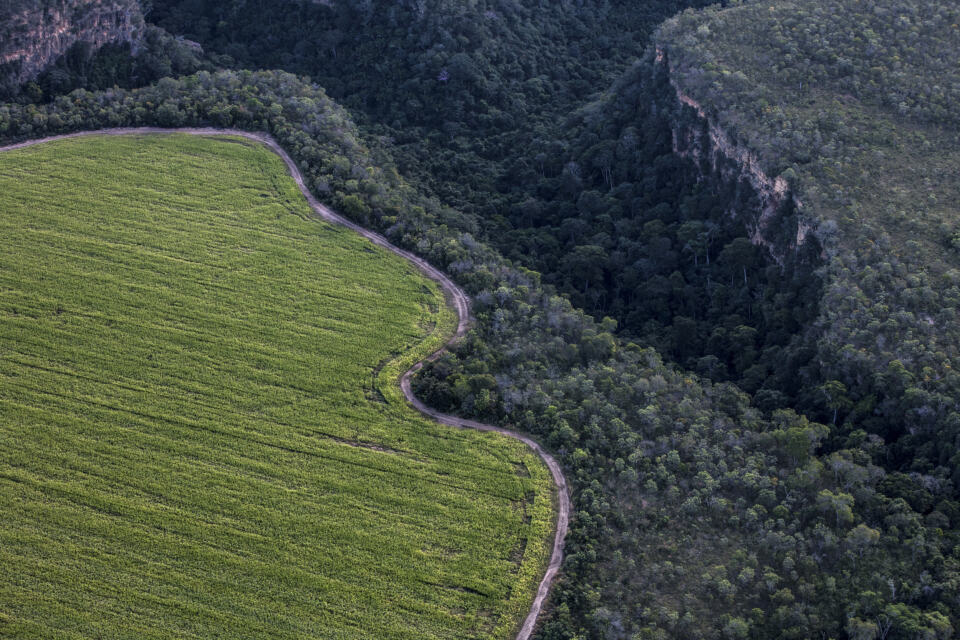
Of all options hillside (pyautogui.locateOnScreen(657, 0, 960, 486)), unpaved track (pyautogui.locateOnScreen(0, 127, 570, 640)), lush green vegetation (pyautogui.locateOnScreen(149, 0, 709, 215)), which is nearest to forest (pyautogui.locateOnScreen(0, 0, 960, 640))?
hillside (pyautogui.locateOnScreen(657, 0, 960, 486))

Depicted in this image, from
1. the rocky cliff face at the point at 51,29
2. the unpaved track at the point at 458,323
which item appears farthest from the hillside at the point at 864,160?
the rocky cliff face at the point at 51,29

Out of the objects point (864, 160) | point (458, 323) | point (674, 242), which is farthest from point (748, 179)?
point (458, 323)

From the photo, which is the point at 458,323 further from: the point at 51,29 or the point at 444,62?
the point at 51,29

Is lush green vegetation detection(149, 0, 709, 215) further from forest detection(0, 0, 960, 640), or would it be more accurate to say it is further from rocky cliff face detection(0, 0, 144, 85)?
rocky cliff face detection(0, 0, 144, 85)

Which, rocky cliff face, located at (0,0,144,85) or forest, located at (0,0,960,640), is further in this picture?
rocky cliff face, located at (0,0,144,85)

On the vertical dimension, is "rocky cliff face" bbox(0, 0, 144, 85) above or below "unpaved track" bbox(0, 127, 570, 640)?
above

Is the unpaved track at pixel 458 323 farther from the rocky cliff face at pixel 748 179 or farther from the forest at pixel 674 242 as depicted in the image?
the rocky cliff face at pixel 748 179

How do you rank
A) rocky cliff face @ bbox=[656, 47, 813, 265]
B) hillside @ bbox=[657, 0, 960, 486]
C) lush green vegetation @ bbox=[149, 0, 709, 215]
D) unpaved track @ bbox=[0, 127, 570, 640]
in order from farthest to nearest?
lush green vegetation @ bbox=[149, 0, 709, 215], rocky cliff face @ bbox=[656, 47, 813, 265], hillside @ bbox=[657, 0, 960, 486], unpaved track @ bbox=[0, 127, 570, 640]
